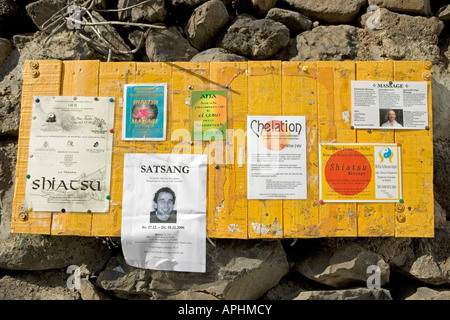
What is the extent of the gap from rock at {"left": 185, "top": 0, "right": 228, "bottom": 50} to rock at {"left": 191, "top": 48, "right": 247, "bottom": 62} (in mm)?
156

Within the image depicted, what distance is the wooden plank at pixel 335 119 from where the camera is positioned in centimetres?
281

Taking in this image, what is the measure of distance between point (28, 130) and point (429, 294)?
3573 millimetres

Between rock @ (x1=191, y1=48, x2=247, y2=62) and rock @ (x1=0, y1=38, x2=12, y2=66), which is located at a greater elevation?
rock @ (x1=0, y1=38, x2=12, y2=66)

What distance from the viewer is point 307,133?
287cm

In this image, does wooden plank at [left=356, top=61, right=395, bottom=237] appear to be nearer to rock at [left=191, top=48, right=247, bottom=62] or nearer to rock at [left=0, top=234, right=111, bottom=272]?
rock at [left=191, top=48, right=247, bottom=62]

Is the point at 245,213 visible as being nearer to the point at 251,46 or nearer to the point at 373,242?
the point at 373,242

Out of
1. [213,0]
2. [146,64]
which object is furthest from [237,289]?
[213,0]

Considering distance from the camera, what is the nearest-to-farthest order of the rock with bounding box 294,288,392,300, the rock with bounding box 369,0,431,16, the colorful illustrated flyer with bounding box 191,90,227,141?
the rock with bounding box 294,288,392,300
the colorful illustrated flyer with bounding box 191,90,227,141
the rock with bounding box 369,0,431,16

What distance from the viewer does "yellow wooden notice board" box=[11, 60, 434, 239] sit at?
2818 mm


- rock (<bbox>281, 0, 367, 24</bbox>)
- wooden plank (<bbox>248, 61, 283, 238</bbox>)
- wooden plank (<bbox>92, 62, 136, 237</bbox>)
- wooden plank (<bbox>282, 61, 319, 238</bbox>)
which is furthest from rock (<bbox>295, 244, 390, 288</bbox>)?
rock (<bbox>281, 0, 367, 24</bbox>)

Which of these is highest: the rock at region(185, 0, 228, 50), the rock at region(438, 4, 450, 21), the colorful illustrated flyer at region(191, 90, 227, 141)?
the rock at region(438, 4, 450, 21)

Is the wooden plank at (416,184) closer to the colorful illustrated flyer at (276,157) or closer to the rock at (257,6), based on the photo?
the colorful illustrated flyer at (276,157)

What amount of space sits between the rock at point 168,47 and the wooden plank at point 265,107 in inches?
28.4

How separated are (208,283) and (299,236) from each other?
2.69 ft
